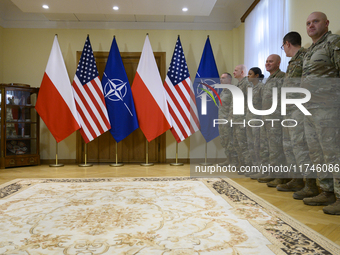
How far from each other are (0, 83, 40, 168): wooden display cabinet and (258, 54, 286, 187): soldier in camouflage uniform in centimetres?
409

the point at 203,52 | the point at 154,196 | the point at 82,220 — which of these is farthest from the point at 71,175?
the point at 203,52

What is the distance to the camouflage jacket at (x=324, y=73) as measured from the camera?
2145mm

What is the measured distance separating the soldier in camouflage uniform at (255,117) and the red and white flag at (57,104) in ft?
9.61

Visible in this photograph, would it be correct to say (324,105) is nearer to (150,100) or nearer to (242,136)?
(242,136)

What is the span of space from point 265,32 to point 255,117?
4.81 feet

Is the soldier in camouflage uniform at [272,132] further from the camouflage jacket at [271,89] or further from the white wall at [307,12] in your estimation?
the white wall at [307,12]

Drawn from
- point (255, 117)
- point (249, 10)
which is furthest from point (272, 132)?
point (249, 10)

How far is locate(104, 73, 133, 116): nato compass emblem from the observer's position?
192 inches

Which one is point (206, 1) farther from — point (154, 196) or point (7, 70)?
point (7, 70)

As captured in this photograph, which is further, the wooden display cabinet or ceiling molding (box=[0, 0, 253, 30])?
ceiling molding (box=[0, 0, 253, 30])

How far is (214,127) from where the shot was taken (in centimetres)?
506

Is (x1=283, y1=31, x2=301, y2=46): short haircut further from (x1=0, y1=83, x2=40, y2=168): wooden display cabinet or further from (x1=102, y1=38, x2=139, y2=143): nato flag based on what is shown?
(x1=0, y1=83, x2=40, y2=168): wooden display cabinet

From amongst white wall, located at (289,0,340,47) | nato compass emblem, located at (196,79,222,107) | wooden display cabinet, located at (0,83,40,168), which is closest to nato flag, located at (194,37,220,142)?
nato compass emblem, located at (196,79,222,107)

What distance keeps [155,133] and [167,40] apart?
6.49 feet
